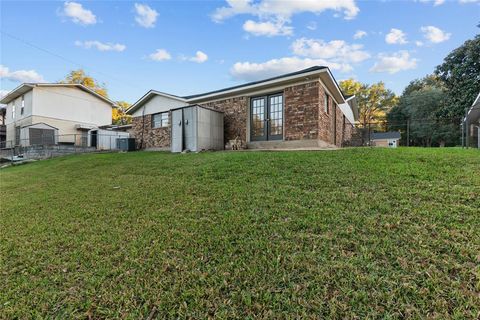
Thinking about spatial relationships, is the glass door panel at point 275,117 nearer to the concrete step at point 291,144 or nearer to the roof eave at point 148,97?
the concrete step at point 291,144

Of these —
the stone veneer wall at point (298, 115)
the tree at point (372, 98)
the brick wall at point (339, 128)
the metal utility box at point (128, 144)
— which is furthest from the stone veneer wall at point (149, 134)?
the tree at point (372, 98)

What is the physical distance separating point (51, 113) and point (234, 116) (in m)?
18.1

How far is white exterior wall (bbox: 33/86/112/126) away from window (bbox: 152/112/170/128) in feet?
39.4

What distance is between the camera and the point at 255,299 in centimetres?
190

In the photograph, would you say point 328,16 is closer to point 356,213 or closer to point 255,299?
point 356,213

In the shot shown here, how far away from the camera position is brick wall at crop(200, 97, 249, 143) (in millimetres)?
11148

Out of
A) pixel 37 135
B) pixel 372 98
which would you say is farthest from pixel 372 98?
pixel 37 135

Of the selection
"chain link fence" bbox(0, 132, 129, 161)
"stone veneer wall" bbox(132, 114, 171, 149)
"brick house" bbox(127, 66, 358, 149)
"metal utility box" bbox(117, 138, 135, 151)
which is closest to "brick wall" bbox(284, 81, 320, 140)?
"brick house" bbox(127, 66, 358, 149)

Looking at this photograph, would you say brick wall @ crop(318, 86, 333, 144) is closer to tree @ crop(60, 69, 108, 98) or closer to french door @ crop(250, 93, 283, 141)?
french door @ crop(250, 93, 283, 141)

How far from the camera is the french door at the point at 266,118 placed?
33.8 feet

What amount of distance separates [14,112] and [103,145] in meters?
10.8

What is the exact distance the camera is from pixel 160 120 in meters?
14.7

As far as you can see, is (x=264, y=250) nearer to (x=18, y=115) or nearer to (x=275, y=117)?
(x=275, y=117)

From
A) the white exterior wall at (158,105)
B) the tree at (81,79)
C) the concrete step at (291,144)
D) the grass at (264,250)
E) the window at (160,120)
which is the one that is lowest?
the grass at (264,250)
